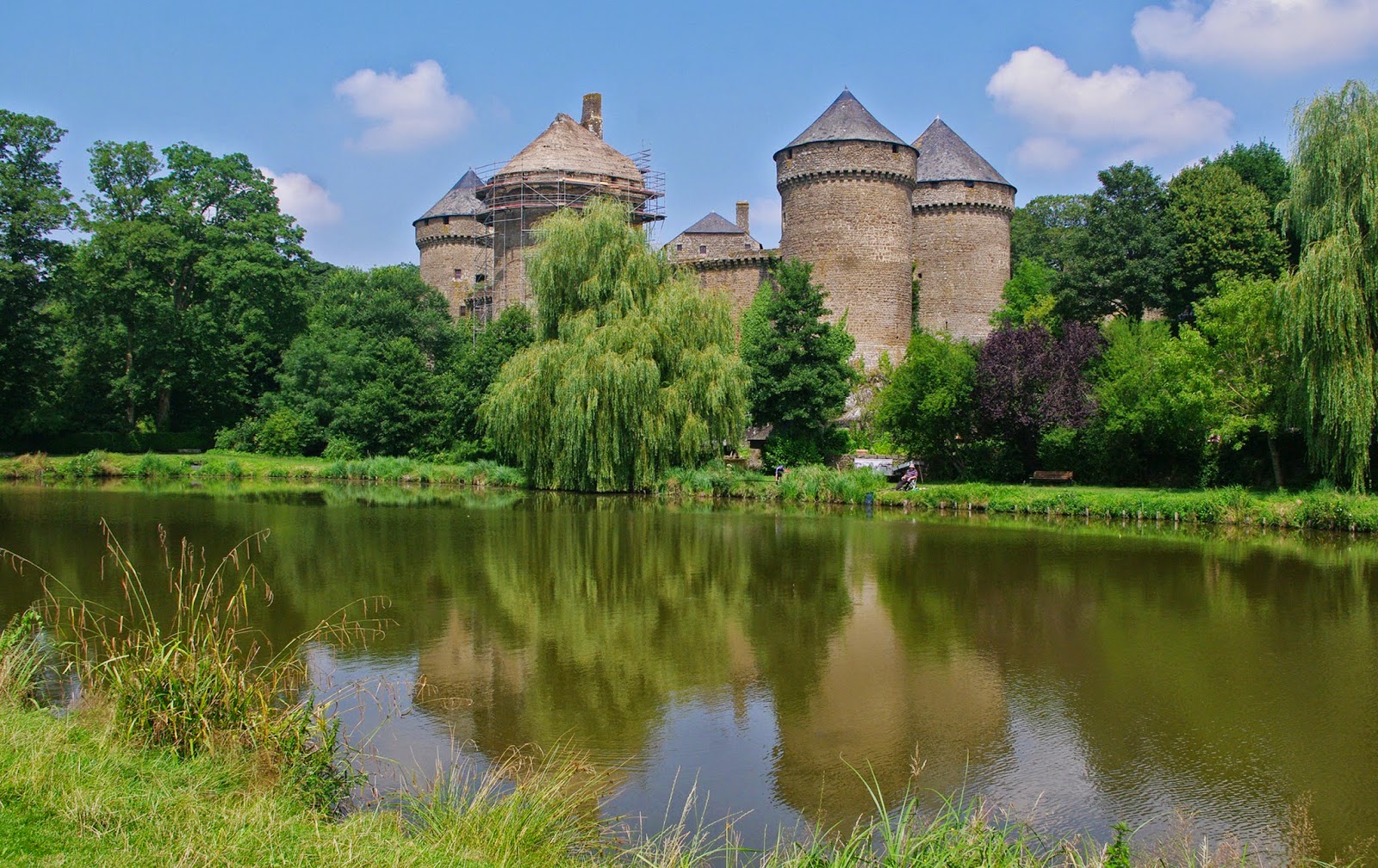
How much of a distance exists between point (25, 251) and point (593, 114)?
60.1 ft

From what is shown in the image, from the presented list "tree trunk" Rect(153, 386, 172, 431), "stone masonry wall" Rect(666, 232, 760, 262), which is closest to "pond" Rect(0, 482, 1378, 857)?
"tree trunk" Rect(153, 386, 172, 431)

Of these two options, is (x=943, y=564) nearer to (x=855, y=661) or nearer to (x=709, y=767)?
(x=855, y=661)

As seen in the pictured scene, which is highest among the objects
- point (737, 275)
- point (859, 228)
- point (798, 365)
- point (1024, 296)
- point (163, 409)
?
point (859, 228)

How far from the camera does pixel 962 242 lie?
33438 millimetres

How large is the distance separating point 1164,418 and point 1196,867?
16788 mm

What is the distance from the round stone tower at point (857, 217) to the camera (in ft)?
103

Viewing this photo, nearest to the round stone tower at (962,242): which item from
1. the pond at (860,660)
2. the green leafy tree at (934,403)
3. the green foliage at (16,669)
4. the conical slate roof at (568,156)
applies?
the green leafy tree at (934,403)

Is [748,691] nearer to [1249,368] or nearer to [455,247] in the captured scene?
[1249,368]

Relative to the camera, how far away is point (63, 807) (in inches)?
Answer: 154

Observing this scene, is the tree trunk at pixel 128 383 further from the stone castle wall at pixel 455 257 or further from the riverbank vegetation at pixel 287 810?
the riverbank vegetation at pixel 287 810

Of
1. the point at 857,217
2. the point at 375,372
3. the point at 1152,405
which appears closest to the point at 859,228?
the point at 857,217

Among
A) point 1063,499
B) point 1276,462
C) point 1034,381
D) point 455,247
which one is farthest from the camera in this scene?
point 455,247

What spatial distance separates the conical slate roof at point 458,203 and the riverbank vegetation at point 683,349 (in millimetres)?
4348

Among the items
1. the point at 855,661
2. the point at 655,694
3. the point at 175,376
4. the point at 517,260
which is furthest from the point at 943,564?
the point at 175,376
